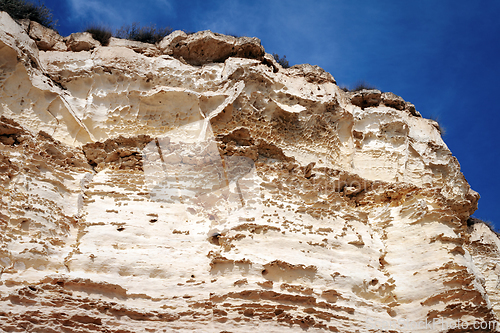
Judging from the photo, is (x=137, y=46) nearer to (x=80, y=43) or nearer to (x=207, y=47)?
(x=80, y=43)

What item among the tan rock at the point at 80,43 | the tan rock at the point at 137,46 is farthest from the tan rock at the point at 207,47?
the tan rock at the point at 80,43

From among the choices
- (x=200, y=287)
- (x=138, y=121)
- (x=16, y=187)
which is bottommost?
(x=200, y=287)

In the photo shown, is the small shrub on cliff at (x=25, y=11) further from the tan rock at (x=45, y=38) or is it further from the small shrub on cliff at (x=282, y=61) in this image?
the small shrub on cliff at (x=282, y=61)

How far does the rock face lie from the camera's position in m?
A: 8.37

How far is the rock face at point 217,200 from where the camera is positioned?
8.37 meters

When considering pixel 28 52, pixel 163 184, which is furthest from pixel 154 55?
pixel 163 184

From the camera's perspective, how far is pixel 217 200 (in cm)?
1055

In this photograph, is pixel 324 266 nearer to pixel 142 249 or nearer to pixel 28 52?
pixel 142 249

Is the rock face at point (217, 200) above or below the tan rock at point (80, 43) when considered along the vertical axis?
below

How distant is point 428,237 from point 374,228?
132 centimetres

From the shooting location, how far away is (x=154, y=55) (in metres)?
13.6

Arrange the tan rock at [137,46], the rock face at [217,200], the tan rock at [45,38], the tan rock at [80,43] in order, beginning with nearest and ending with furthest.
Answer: the rock face at [217,200] → the tan rock at [45,38] → the tan rock at [80,43] → the tan rock at [137,46]

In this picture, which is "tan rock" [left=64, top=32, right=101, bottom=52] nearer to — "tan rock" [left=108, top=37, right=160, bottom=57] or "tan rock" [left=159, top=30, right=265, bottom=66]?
"tan rock" [left=108, top=37, right=160, bottom=57]

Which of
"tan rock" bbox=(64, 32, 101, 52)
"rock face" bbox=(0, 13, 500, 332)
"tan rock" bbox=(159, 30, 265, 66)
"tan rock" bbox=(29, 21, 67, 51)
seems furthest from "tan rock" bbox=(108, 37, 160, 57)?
"tan rock" bbox=(29, 21, 67, 51)
